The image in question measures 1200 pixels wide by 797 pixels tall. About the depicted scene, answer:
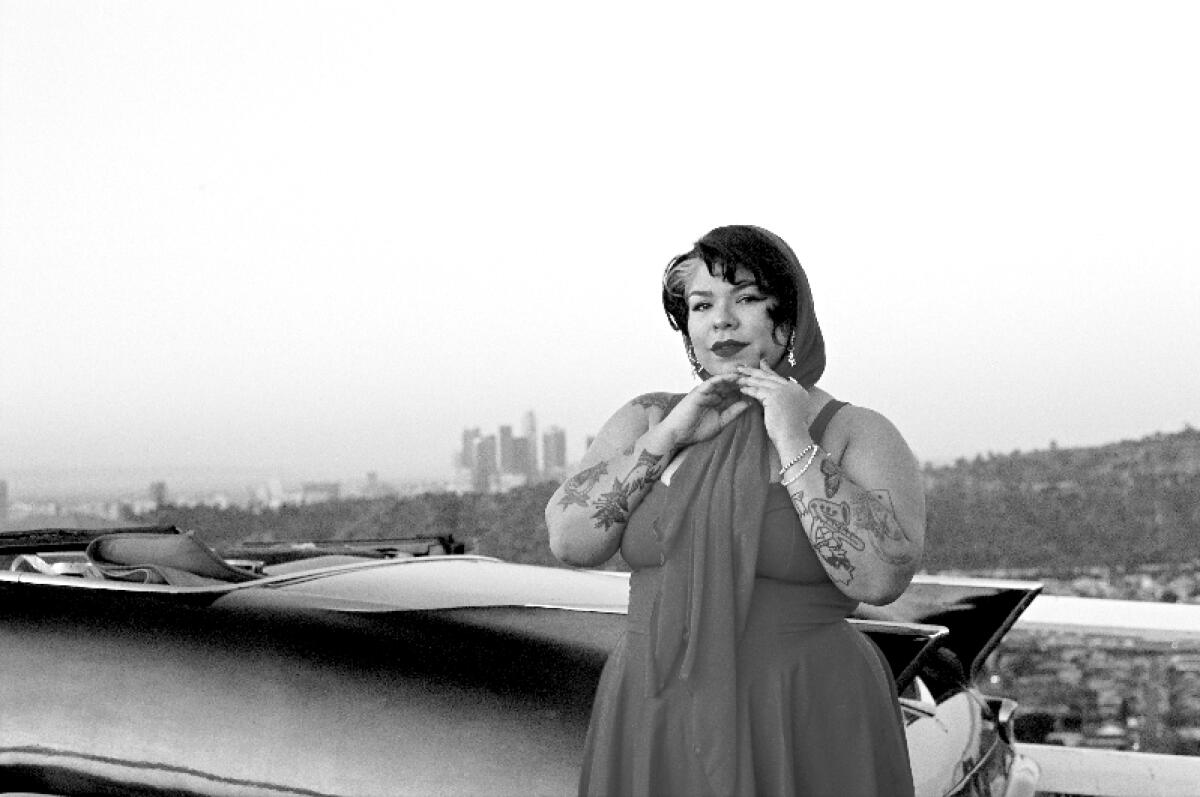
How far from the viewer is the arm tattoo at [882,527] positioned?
160 cm

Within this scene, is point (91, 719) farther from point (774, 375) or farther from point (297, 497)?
point (297, 497)

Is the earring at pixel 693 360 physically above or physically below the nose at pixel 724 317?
below

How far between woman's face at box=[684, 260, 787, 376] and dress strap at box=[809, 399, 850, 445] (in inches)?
3.8

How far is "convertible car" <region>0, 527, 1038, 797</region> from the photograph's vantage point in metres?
1.70

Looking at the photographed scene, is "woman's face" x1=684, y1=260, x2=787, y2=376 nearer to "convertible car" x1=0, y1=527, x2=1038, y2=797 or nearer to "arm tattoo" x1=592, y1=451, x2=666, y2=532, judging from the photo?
"arm tattoo" x1=592, y1=451, x2=666, y2=532

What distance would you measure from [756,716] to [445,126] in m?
3.95

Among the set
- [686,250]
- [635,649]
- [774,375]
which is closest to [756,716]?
[635,649]

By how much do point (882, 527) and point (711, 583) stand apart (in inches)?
9.0

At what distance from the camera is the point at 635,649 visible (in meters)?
1.68

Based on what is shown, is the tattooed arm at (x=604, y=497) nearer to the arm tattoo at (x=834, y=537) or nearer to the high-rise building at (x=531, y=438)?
the arm tattoo at (x=834, y=537)

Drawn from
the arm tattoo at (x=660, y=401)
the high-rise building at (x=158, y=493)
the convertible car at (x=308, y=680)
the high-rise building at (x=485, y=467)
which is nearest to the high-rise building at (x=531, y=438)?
the high-rise building at (x=485, y=467)

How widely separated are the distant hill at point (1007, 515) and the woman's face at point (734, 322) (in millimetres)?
2461

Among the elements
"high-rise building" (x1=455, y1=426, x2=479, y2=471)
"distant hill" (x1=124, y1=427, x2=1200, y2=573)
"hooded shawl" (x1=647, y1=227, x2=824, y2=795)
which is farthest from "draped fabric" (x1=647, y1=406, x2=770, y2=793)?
"high-rise building" (x1=455, y1=426, x2=479, y2=471)

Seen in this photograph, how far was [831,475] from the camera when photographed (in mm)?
1628
